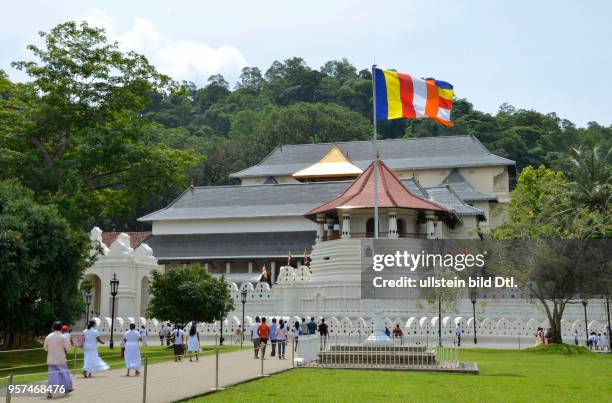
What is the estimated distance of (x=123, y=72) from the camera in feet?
91.1

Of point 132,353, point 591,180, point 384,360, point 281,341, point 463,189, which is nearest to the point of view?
point 132,353

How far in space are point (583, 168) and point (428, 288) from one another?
27605 mm

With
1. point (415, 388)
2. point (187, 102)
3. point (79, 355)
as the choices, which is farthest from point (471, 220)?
point (187, 102)

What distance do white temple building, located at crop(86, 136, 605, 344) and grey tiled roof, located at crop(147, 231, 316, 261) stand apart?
0.09 meters

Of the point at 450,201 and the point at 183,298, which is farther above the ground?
the point at 450,201

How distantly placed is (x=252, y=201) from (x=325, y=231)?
13142 mm

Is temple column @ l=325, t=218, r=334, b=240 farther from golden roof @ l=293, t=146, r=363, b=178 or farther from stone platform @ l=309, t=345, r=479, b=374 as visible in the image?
stone platform @ l=309, t=345, r=479, b=374

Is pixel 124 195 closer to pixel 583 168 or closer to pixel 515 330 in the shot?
pixel 515 330

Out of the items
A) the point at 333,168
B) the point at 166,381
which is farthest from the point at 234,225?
the point at 166,381

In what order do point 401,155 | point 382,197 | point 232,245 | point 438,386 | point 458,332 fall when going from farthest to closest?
point 401,155 → point 232,245 → point 382,197 → point 458,332 → point 438,386

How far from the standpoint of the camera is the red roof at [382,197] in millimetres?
43281

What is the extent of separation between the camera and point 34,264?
21859 millimetres

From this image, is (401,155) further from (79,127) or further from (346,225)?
(79,127)

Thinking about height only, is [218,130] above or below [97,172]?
above
